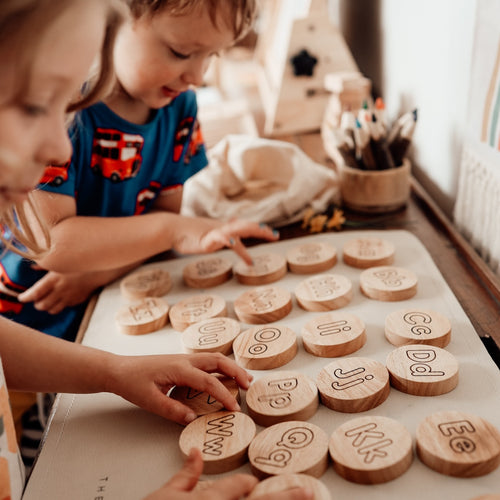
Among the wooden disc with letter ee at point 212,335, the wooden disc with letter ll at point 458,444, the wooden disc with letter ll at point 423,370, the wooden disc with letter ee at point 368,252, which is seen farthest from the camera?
the wooden disc with letter ee at point 368,252

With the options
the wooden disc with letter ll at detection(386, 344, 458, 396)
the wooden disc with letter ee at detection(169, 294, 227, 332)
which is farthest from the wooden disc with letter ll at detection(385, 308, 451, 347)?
the wooden disc with letter ee at detection(169, 294, 227, 332)

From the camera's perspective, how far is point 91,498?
530 millimetres

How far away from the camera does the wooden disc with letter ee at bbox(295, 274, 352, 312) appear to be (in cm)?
78

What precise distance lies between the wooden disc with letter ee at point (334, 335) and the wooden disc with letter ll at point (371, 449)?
0.13m

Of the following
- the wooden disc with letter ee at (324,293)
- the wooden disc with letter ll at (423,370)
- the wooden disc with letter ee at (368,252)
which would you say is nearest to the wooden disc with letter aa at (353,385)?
the wooden disc with letter ll at (423,370)

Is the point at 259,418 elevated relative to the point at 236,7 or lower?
lower

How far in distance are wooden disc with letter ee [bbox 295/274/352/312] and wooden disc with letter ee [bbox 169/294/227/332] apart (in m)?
0.12

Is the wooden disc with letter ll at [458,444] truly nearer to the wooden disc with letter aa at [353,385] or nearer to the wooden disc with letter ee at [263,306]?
the wooden disc with letter aa at [353,385]

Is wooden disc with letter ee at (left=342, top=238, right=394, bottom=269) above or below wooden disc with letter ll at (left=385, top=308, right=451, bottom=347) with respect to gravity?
above

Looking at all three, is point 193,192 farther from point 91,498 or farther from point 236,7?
point 91,498

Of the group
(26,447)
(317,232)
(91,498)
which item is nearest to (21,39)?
(91,498)

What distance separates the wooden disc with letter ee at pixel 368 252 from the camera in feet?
2.87

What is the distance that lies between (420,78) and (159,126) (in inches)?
22.3

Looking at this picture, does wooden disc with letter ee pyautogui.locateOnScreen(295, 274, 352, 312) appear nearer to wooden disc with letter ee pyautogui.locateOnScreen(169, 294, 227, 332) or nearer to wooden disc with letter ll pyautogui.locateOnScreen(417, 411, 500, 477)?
wooden disc with letter ee pyautogui.locateOnScreen(169, 294, 227, 332)
